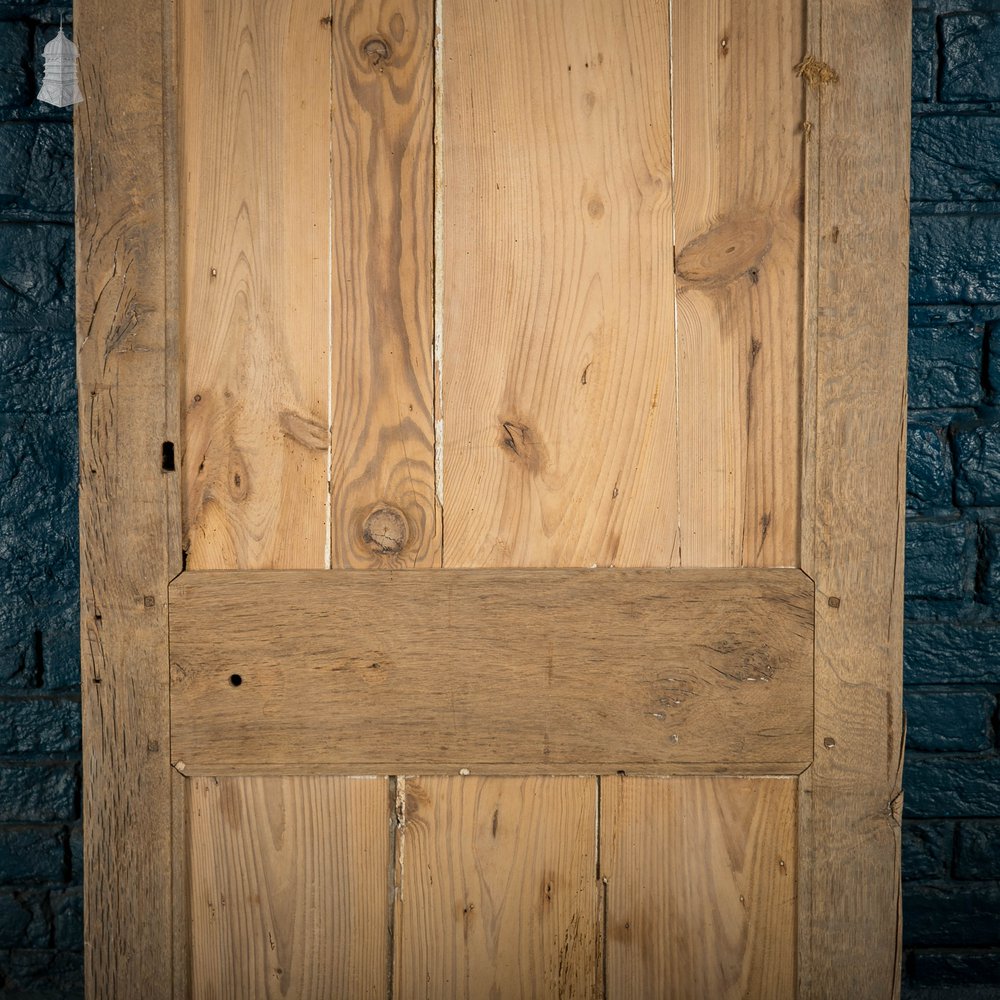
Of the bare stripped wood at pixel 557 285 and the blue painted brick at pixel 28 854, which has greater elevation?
the bare stripped wood at pixel 557 285

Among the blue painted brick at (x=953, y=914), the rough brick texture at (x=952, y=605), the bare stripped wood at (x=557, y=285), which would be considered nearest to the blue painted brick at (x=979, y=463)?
the rough brick texture at (x=952, y=605)

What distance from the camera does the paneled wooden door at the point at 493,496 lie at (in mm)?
1022

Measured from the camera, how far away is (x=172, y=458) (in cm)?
104

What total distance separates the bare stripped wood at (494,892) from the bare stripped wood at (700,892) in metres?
0.05

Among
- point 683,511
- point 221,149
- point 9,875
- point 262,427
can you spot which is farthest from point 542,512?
point 9,875

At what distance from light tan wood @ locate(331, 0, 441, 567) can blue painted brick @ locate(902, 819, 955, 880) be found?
79cm

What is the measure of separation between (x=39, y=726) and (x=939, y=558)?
51.1 inches

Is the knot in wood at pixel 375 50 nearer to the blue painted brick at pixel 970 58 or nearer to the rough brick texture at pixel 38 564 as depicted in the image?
the rough brick texture at pixel 38 564

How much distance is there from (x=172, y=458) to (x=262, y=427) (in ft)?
0.40

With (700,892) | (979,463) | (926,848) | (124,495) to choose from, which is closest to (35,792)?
(124,495)

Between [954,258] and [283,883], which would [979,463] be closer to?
[954,258]

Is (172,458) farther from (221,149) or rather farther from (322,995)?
(322,995)

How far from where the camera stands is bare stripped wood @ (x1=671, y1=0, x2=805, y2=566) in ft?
3.35

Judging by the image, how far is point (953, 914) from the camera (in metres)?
1.13
